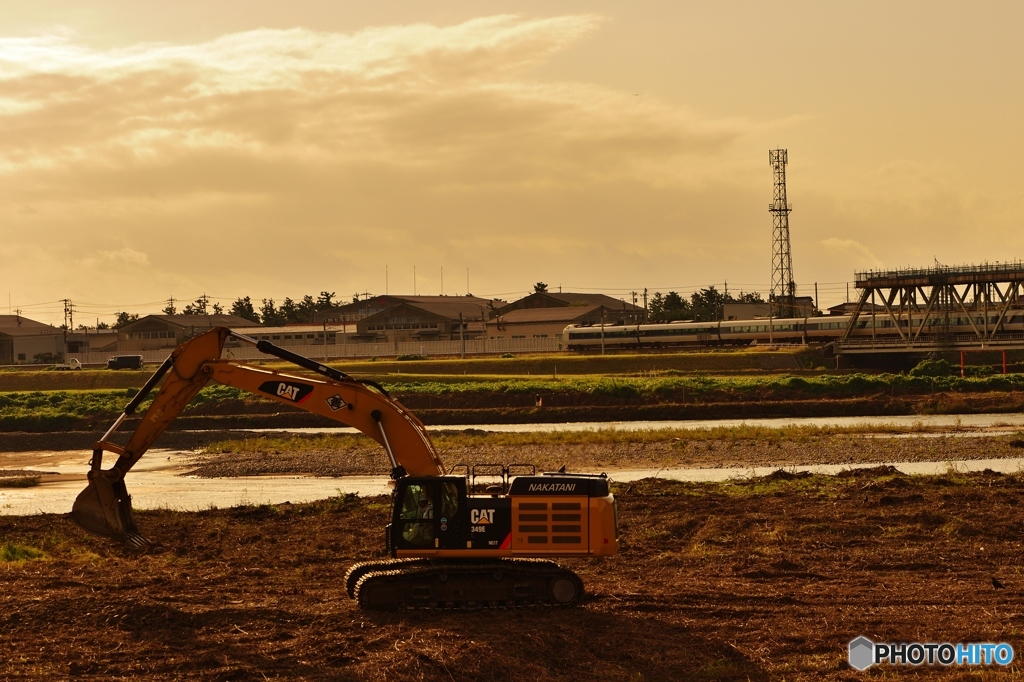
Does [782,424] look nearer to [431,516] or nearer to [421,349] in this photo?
[431,516]

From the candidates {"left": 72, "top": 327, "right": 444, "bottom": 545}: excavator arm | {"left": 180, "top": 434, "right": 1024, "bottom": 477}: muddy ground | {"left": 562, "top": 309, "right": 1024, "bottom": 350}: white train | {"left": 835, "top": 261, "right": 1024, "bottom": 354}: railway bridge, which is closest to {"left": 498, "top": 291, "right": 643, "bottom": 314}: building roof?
{"left": 562, "top": 309, "right": 1024, "bottom": 350}: white train

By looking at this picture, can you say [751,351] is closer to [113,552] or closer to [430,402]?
[430,402]

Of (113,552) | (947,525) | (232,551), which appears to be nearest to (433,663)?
(232,551)

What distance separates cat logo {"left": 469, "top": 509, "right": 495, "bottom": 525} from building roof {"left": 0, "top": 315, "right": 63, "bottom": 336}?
147763mm

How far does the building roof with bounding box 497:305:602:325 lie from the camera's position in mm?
140250

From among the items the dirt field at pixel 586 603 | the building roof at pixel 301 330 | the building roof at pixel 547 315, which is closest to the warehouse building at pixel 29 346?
the building roof at pixel 301 330

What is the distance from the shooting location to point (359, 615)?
17.0m

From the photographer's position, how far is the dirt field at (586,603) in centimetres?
1473

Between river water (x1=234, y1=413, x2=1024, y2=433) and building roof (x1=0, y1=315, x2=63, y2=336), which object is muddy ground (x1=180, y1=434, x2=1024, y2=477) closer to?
river water (x1=234, y1=413, x2=1024, y2=433)

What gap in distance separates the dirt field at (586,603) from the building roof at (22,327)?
137852 mm

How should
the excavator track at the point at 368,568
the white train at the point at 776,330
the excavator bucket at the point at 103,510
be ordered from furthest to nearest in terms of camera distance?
1. the white train at the point at 776,330
2. the excavator bucket at the point at 103,510
3. the excavator track at the point at 368,568

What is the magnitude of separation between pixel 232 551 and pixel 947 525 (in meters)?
16.0

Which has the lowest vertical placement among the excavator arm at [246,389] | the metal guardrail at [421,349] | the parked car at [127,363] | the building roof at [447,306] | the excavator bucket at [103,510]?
the excavator bucket at [103,510]

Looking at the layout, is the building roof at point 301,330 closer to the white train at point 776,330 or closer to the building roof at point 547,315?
the building roof at point 547,315
